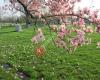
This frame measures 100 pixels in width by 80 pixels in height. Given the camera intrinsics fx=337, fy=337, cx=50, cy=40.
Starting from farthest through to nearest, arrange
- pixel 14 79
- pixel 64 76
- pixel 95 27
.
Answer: pixel 64 76 < pixel 14 79 < pixel 95 27

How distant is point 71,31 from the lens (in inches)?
456

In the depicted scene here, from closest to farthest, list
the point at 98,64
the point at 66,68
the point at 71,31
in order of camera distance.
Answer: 1. the point at 71,31
2. the point at 66,68
3. the point at 98,64

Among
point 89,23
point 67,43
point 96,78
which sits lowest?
point 96,78

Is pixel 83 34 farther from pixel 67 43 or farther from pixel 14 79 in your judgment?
pixel 14 79

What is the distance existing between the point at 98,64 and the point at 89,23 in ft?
31.9

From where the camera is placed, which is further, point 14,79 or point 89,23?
point 14,79

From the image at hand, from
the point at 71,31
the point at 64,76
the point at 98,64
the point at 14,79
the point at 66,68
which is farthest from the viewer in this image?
the point at 98,64

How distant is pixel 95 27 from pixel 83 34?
0.56 m

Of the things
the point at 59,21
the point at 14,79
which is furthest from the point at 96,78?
the point at 59,21

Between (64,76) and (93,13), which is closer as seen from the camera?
(93,13)

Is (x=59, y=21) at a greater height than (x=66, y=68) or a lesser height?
greater

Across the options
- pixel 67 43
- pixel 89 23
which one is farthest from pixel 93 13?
pixel 67 43

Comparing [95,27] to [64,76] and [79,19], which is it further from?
[64,76]

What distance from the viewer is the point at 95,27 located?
10.7 metres
